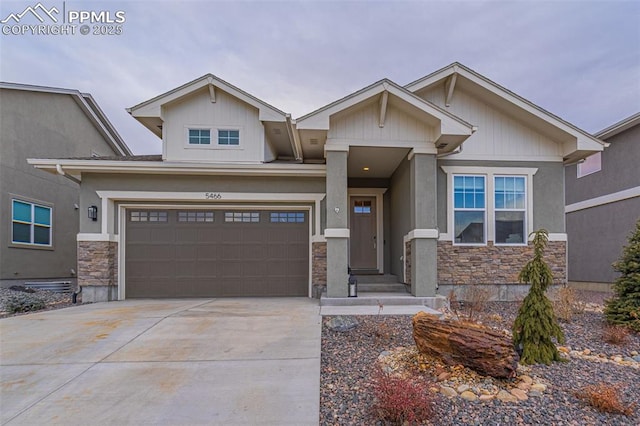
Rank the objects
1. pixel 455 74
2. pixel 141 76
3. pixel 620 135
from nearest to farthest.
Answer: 1. pixel 455 74
2. pixel 620 135
3. pixel 141 76

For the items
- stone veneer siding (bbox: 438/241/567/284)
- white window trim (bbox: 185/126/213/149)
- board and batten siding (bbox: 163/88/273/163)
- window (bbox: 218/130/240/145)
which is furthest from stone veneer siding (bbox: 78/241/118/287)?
stone veneer siding (bbox: 438/241/567/284)

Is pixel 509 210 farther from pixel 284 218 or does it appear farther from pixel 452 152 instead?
pixel 284 218

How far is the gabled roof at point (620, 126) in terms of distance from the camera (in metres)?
10.5

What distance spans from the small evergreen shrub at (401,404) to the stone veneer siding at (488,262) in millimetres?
5763

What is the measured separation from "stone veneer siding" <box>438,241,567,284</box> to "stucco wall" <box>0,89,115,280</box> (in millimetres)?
11077

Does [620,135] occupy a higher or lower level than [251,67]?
lower

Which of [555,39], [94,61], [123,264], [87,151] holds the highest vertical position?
[555,39]

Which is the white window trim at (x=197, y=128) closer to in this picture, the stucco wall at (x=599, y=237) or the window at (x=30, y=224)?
the window at (x=30, y=224)

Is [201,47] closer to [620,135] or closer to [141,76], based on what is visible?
[141,76]

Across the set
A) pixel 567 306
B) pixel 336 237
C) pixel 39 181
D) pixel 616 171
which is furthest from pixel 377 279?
pixel 39 181

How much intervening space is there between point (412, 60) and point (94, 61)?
12546 millimetres

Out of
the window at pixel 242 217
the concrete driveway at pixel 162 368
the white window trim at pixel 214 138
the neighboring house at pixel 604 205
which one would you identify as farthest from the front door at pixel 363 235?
the neighboring house at pixel 604 205

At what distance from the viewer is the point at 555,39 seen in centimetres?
1244

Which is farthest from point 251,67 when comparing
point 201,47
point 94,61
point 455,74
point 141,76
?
point 455,74
